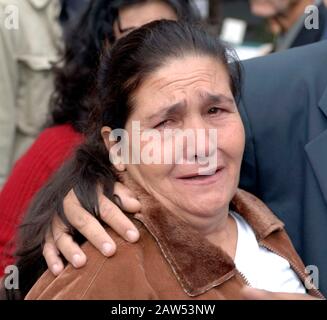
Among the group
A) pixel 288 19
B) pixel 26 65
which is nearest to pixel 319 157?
pixel 26 65

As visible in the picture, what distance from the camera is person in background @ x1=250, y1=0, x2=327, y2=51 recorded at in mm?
3469

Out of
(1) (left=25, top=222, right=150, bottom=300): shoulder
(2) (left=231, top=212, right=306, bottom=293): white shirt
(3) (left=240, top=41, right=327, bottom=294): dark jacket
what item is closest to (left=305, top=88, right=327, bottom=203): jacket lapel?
(3) (left=240, top=41, right=327, bottom=294): dark jacket

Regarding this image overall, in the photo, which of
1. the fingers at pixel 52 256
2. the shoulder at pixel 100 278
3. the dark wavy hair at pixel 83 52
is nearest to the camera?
the shoulder at pixel 100 278

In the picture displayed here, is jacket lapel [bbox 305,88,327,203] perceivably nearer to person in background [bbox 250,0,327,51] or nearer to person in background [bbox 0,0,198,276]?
person in background [bbox 0,0,198,276]

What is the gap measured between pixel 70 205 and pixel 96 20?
123 cm

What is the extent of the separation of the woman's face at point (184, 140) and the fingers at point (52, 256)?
25 centimetres

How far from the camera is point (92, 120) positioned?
6.65 ft

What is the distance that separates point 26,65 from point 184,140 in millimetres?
1595

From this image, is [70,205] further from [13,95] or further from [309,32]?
[309,32]

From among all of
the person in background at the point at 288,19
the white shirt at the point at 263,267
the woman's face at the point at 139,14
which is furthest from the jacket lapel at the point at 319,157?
the person in background at the point at 288,19

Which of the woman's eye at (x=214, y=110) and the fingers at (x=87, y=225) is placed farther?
the woman's eye at (x=214, y=110)

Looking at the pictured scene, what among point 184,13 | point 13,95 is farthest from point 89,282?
point 13,95

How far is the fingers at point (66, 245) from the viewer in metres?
1.58

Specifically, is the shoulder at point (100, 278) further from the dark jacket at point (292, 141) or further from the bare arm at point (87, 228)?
the dark jacket at point (292, 141)
